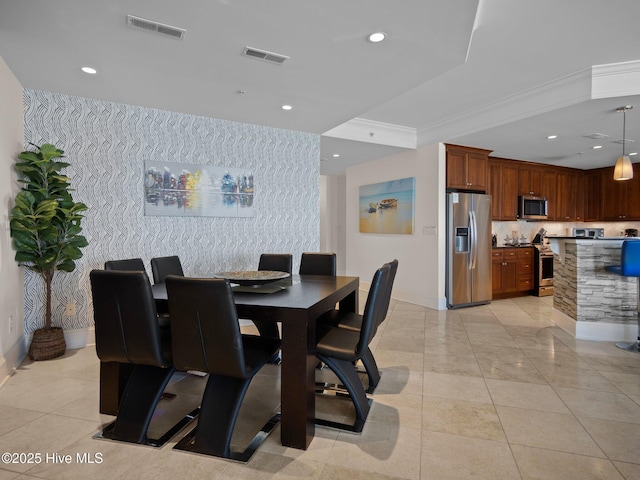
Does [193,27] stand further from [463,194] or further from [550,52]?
[463,194]

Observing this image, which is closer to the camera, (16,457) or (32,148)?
(16,457)

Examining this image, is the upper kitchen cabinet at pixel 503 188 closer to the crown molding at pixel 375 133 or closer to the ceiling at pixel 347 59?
the ceiling at pixel 347 59

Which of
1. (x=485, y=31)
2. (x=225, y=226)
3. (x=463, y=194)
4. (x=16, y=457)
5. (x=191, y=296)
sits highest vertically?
(x=485, y=31)

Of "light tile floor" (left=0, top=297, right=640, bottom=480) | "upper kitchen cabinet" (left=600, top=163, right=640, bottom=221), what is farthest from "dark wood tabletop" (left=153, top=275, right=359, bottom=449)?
"upper kitchen cabinet" (left=600, top=163, right=640, bottom=221)

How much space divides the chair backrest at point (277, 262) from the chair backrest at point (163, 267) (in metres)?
0.80

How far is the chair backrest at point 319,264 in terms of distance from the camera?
3.43 meters

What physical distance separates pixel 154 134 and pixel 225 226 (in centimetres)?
128

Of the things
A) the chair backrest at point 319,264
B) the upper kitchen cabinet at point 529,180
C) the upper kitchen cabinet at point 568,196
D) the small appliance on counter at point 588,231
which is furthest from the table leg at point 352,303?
the small appliance on counter at point 588,231

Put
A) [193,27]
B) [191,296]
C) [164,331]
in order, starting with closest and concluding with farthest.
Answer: [191,296] < [193,27] < [164,331]

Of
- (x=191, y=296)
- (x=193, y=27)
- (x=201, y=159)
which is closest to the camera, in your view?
(x=191, y=296)

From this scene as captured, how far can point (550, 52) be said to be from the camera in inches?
117

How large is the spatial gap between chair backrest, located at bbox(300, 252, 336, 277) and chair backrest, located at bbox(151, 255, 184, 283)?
3.94 feet

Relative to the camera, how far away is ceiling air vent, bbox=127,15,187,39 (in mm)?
2148

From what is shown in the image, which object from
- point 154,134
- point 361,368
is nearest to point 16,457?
point 361,368
